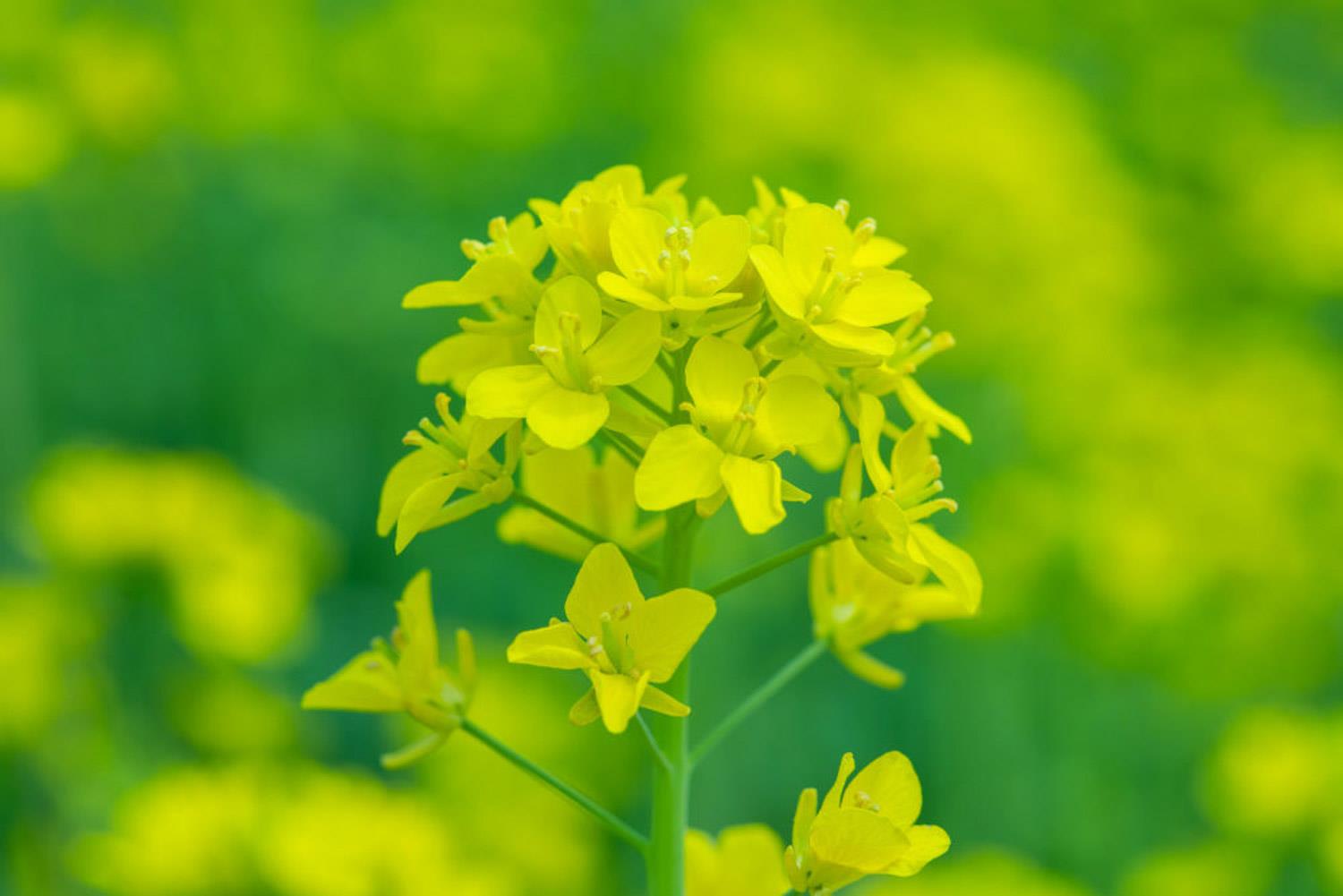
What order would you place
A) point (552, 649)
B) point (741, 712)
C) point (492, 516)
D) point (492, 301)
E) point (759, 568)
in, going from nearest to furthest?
point (552, 649) → point (759, 568) → point (741, 712) → point (492, 301) → point (492, 516)

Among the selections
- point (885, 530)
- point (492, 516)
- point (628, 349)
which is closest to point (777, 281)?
point (628, 349)

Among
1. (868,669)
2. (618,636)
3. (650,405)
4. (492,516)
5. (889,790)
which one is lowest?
(492,516)

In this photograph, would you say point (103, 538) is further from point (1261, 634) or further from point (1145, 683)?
point (1261, 634)

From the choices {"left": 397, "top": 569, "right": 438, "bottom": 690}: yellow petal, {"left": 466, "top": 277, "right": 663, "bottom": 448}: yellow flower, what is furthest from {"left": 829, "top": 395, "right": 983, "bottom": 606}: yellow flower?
{"left": 397, "top": 569, "right": 438, "bottom": 690}: yellow petal

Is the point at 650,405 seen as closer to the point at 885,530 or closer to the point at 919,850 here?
the point at 885,530

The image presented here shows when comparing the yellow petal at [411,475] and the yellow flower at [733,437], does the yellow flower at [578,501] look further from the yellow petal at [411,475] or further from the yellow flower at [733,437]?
the yellow flower at [733,437]

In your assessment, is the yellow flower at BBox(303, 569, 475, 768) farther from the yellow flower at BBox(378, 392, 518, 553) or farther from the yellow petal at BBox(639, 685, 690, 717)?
the yellow petal at BBox(639, 685, 690, 717)

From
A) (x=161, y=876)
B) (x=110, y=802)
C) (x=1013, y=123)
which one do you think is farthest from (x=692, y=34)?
(x=161, y=876)
